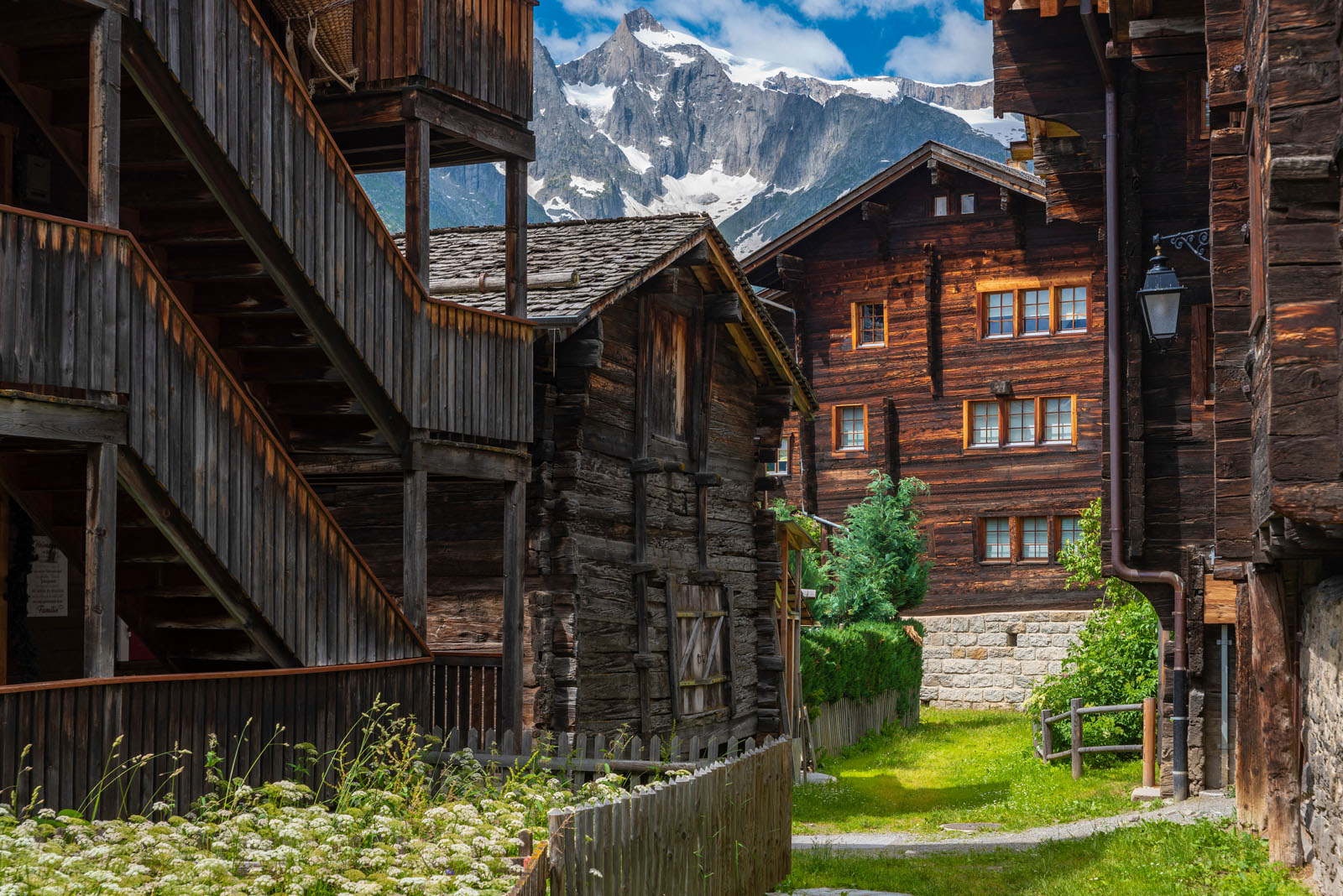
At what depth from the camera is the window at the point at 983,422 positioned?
34.8m

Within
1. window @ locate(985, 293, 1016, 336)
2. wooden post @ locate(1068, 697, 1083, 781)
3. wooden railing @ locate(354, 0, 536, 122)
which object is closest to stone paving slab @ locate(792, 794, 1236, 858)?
wooden post @ locate(1068, 697, 1083, 781)

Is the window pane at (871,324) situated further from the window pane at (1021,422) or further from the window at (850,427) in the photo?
the window pane at (1021,422)

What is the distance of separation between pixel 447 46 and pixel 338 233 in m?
2.48

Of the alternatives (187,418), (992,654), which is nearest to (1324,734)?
(187,418)

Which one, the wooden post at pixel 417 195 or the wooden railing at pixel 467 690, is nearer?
the wooden post at pixel 417 195

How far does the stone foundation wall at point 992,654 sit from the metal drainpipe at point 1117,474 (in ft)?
52.5

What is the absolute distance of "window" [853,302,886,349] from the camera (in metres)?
35.9

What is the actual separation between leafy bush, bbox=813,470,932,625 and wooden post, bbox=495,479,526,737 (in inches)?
685

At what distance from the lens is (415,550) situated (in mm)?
13789

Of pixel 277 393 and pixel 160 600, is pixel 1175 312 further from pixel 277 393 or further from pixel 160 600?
pixel 160 600

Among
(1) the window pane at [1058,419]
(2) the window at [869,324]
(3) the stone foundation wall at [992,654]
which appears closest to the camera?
(3) the stone foundation wall at [992,654]

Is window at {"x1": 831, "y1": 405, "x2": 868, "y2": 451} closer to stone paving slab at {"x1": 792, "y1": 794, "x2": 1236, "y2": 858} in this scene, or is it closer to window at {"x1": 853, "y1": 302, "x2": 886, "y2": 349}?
window at {"x1": 853, "y1": 302, "x2": 886, "y2": 349}

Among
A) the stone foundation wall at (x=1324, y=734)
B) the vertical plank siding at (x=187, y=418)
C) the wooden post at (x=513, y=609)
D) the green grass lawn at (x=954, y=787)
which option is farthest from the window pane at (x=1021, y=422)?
the vertical plank siding at (x=187, y=418)

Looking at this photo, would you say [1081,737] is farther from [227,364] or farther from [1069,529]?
[1069,529]
